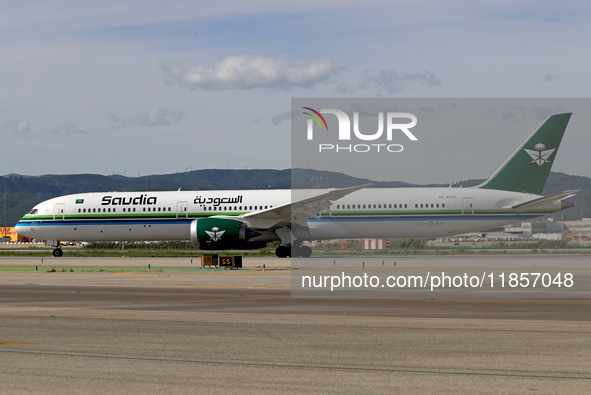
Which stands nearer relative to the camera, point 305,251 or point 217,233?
point 217,233

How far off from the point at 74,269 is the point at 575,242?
36.3 metres

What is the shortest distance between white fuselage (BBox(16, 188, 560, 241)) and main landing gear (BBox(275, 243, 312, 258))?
2.26ft

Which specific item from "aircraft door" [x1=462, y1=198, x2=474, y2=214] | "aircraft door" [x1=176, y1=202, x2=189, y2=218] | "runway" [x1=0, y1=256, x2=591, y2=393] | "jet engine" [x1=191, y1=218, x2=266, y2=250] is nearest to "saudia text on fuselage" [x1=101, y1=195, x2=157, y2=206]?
"aircraft door" [x1=176, y1=202, x2=189, y2=218]

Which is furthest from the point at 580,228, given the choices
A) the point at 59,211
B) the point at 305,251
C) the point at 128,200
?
the point at 59,211

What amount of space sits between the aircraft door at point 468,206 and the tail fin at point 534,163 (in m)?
1.81

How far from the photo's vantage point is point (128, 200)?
159 ft

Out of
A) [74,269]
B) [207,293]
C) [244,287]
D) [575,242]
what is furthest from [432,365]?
[575,242]

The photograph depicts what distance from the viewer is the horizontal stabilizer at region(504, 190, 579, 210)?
4222 centimetres

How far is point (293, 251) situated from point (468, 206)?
10589 millimetres

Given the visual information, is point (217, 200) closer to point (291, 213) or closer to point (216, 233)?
point (216, 233)

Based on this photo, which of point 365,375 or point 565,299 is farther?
point 565,299

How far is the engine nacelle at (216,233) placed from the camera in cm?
4269

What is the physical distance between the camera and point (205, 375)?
913cm

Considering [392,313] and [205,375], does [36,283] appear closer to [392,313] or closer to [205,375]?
[392,313]
